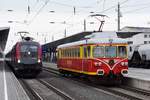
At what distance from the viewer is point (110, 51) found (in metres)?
24.8

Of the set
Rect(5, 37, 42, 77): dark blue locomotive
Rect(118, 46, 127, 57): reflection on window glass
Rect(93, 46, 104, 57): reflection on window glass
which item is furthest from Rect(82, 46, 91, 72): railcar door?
Rect(5, 37, 42, 77): dark blue locomotive

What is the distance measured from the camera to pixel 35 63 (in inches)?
1323

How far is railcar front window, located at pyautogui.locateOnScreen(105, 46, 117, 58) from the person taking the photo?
24.7 meters

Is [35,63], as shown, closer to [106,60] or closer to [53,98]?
[106,60]

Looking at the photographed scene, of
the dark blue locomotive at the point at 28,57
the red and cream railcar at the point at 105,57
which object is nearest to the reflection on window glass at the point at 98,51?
the red and cream railcar at the point at 105,57

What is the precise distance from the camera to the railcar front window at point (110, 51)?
24656 millimetres

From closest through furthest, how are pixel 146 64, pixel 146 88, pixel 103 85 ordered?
pixel 146 88 < pixel 103 85 < pixel 146 64

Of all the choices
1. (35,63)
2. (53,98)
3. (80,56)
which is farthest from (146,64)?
(53,98)

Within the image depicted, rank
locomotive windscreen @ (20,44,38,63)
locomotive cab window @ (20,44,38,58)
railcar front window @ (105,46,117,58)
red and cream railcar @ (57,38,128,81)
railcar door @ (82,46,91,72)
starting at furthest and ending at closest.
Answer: locomotive cab window @ (20,44,38,58)
locomotive windscreen @ (20,44,38,63)
railcar door @ (82,46,91,72)
railcar front window @ (105,46,117,58)
red and cream railcar @ (57,38,128,81)

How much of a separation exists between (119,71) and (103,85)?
197 centimetres

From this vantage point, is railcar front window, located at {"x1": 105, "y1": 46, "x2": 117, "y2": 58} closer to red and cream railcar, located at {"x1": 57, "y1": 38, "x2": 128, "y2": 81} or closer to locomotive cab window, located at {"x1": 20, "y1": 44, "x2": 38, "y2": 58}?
red and cream railcar, located at {"x1": 57, "y1": 38, "x2": 128, "y2": 81}

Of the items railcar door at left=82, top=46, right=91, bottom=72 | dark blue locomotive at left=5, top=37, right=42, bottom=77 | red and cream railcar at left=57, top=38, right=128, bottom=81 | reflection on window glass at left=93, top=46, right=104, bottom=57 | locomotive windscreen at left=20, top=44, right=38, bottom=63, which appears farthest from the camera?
locomotive windscreen at left=20, top=44, right=38, bottom=63

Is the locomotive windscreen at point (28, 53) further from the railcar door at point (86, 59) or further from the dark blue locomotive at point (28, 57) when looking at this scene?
the railcar door at point (86, 59)

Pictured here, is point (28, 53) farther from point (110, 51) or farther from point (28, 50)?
point (110, 51)
